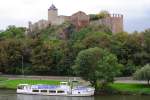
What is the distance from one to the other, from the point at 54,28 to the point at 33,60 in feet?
148

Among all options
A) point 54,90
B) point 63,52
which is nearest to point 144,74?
point 54,90

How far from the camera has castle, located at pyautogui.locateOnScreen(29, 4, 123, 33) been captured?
160 m

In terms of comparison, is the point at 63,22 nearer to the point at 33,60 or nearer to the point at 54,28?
the point at 54,28

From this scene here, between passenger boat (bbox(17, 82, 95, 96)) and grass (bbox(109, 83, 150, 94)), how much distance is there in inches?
238

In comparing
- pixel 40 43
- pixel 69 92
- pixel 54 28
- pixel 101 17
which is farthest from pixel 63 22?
pixel 69 92

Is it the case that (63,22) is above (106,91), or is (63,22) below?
above

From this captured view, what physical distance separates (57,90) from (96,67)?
839 cm

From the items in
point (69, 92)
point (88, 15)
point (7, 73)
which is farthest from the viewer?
point (88, 15)

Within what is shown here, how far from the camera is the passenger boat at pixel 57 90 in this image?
286ft

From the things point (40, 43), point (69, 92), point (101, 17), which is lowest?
point (69, 92)

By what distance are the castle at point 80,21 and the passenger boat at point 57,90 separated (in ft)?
222

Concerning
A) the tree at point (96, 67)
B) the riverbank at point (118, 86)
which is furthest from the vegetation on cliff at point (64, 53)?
the tree at point (96, 67)

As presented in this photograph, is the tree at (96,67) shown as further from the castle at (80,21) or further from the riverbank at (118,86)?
the castle at (80,21)

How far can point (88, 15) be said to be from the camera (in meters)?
170
